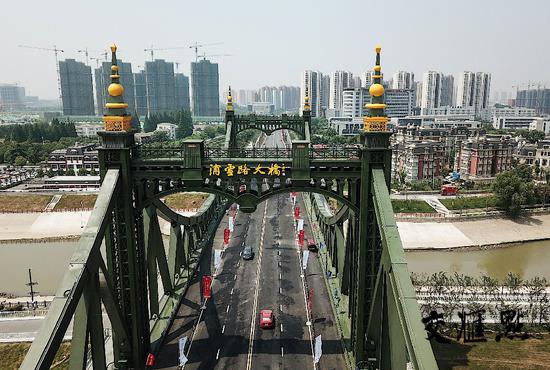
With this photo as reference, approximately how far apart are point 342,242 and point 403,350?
12710 millimetres

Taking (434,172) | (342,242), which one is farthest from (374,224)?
(434,172)

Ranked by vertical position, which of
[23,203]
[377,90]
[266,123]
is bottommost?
[23,203]

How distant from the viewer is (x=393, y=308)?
14.1 meters

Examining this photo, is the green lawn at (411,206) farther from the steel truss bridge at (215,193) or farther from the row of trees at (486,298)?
the steel truss bridge at (215,193)

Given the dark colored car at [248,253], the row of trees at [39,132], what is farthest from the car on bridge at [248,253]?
the row of trees at [39,132]

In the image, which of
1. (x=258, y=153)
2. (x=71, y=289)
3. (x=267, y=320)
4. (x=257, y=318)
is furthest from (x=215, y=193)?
(x=257, y=318)

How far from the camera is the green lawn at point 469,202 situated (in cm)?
6353

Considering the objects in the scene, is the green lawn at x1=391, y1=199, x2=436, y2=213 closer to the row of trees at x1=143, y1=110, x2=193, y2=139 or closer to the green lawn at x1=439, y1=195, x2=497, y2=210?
the green lawn at x1=439, y1=195, x2=497, y2=210

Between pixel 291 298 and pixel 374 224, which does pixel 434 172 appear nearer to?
pixel 291 298

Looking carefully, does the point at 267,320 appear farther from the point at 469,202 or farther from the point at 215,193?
the point at 469,202

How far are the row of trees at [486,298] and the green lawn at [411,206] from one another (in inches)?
1017

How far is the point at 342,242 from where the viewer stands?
84.7ft

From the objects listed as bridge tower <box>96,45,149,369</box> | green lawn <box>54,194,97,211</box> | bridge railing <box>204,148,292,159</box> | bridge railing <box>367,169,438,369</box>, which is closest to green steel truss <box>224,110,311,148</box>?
bridge railing <box>204,148,292,159</box>

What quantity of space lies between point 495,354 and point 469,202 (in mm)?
44541
